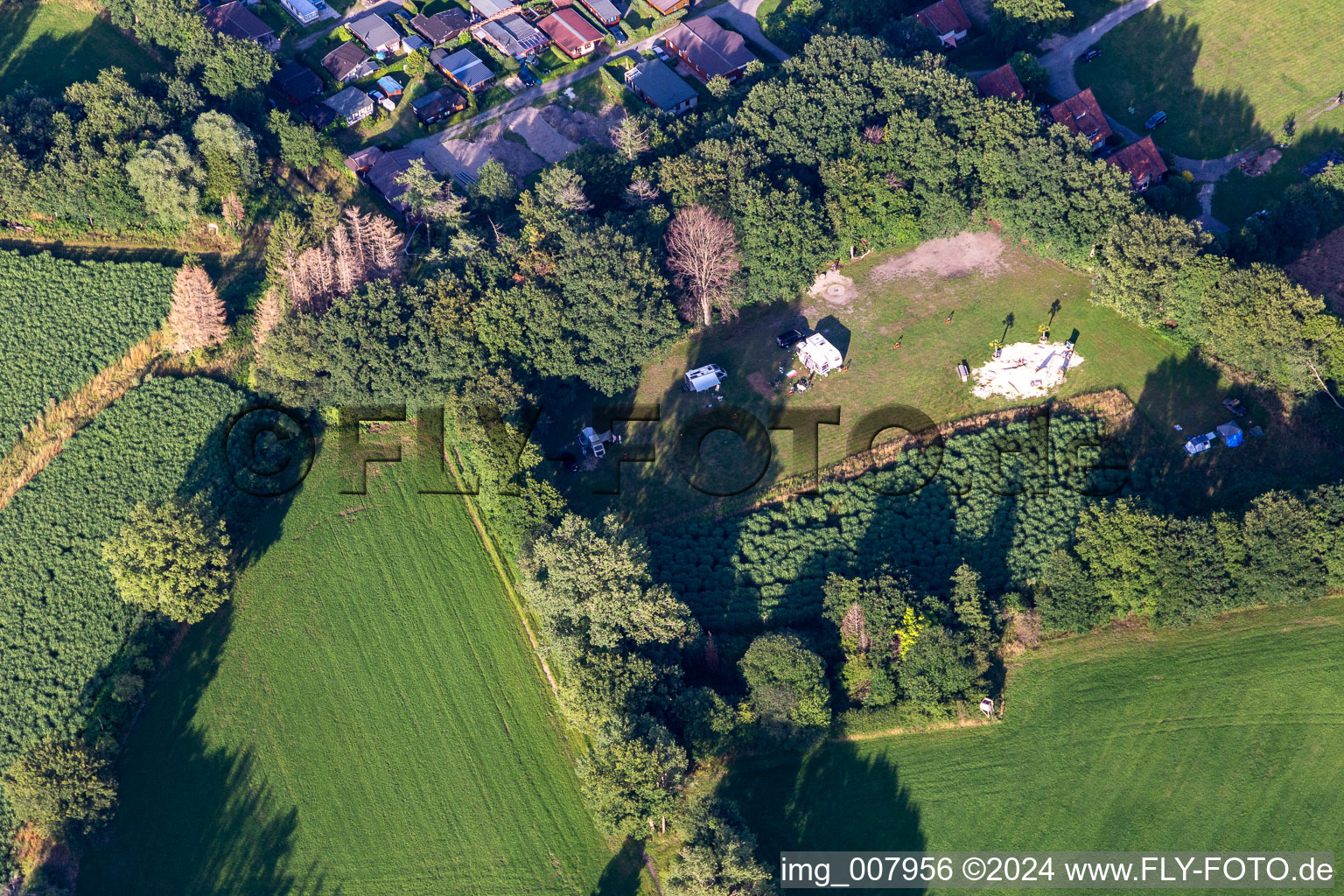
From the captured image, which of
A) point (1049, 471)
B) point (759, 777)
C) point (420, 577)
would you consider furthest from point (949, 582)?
point (420, 577)

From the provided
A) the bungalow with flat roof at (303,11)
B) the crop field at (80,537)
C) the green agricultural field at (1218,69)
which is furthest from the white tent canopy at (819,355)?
the bungalow with flat roof at (303,11)

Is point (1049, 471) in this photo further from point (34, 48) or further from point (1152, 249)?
point (34, 48)

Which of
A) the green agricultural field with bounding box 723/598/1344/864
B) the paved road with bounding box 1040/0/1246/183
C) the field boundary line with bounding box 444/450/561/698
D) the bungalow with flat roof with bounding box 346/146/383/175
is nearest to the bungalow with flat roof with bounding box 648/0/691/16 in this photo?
the bungalow with flat roof with bounding box 346/146/383/175

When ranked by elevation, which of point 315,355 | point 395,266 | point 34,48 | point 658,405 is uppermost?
point 34,48

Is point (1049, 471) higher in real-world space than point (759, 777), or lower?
higher

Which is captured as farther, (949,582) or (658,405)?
(658,405)

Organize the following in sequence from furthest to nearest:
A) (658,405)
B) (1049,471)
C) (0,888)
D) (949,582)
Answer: (658,405) < (1049,471) < (949,582) < (0,888)
